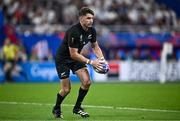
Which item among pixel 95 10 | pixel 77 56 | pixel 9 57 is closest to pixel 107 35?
pixel 95 10

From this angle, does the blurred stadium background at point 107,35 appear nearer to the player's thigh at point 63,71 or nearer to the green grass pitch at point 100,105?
the green grass pitch at point 100,105

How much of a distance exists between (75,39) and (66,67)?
0.77 meters

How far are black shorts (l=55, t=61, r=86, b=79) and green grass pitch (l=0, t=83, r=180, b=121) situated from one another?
1021 mm

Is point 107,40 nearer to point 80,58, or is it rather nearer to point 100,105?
point 100,105

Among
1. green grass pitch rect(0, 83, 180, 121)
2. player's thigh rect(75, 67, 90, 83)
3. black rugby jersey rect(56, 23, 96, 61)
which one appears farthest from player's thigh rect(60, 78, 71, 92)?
green grass pitch rect(0, 83, 180, 121)

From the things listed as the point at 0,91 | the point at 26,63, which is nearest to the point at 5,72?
the point at 26,63

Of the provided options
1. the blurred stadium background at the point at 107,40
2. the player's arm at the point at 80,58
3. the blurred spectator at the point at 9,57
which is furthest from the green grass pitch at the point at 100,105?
the blurred spectator at the point at 9,57

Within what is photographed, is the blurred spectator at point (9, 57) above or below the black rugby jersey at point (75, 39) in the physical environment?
below

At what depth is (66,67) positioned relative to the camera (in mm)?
13422

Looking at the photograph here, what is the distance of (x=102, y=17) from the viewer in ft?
103

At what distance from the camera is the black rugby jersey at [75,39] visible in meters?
13.1

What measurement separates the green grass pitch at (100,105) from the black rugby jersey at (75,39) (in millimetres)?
1487

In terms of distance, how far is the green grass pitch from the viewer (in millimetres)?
13523

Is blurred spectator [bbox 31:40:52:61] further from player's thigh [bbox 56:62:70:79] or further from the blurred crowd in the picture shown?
player's thigh [bbox 56:62:70:79]
